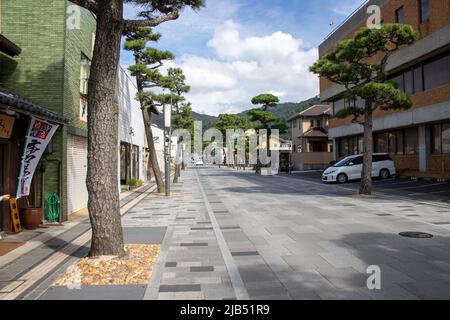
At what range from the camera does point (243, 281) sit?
6016 mm

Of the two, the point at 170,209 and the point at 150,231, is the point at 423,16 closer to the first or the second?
the point at 170,209

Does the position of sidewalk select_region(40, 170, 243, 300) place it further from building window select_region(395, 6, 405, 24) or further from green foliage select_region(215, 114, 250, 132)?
green foliage select_region(215, 114, 250, 132)

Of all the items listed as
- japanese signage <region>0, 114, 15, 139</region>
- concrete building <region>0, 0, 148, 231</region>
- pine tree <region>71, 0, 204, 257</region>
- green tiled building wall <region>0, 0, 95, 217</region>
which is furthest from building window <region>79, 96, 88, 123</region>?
pine tree <region>71, 0, 204, 257</region>

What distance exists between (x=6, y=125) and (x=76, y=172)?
15.3 feet

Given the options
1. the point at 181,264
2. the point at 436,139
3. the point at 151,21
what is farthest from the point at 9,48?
the point at 436,139

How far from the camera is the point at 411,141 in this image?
93.0ft

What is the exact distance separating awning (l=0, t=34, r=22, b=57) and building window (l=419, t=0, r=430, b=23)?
21.6 meters

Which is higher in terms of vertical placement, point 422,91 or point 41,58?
point 422,91

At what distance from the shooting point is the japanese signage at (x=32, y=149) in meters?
9.82

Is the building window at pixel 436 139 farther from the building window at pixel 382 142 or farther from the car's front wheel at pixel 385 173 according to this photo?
the building window at pixel 382 142

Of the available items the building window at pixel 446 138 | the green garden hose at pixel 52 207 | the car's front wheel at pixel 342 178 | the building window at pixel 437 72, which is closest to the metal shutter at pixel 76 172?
the green garden hose at pixel 52 207

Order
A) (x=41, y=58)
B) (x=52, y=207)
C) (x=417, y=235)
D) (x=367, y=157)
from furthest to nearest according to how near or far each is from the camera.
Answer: (x=367, y=157) < (x=41, y=58) < (x=52, y=207) < (x=417, y=235)

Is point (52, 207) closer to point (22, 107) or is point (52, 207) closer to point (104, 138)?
point (22, 107)

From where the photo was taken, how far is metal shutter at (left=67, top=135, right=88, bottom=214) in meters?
13.1
